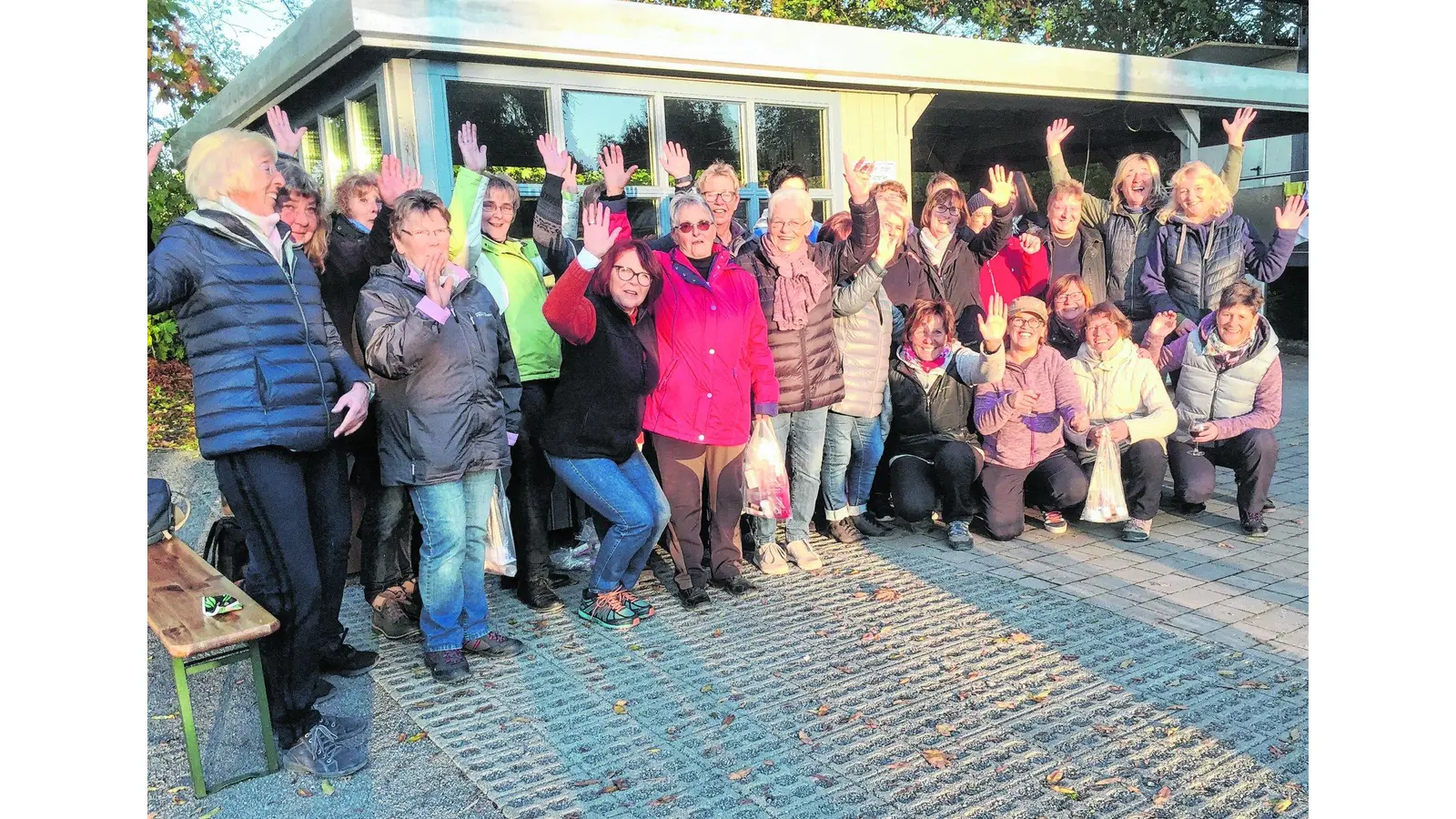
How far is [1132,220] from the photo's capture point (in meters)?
6.89

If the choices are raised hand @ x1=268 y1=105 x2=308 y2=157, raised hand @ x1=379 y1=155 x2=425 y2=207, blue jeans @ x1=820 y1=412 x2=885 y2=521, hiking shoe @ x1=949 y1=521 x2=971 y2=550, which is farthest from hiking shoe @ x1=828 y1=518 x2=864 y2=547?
raised hand @ x1=268 y1=105 x2=308 y2=157

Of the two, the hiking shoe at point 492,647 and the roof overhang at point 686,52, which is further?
the roof overhang at point 686,52

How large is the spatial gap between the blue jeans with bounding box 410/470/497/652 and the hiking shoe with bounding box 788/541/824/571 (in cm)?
196

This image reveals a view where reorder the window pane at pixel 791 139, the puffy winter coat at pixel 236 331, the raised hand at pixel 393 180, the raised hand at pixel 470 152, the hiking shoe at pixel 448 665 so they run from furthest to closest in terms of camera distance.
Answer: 1. the window pane at pixel 791 139
2. the raised hand at pixel 470 152
3. the raised hand at pixel 393 180
4. the hiking shoe at pixel 448 665
5. the puffy winter coat at pixel 236 331

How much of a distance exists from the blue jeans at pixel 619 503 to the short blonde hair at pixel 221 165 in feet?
6.16

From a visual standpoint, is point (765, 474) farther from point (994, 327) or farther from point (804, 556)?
point (994, 327)

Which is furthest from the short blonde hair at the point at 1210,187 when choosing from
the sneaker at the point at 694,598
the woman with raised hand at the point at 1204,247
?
the sneaker at the point at 694,598

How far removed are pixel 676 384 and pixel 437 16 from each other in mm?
3377

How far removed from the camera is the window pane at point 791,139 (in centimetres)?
840

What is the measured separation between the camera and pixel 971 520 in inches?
246

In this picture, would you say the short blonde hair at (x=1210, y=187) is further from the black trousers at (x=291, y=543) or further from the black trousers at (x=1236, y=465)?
the black trousers at (x=291, y=543)

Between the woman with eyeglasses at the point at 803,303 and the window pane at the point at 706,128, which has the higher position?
the window pane at the point at 706,128

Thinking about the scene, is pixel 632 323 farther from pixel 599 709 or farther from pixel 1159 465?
pixel 1159 465

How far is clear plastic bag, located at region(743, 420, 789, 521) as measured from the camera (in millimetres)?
Answer: 4984
